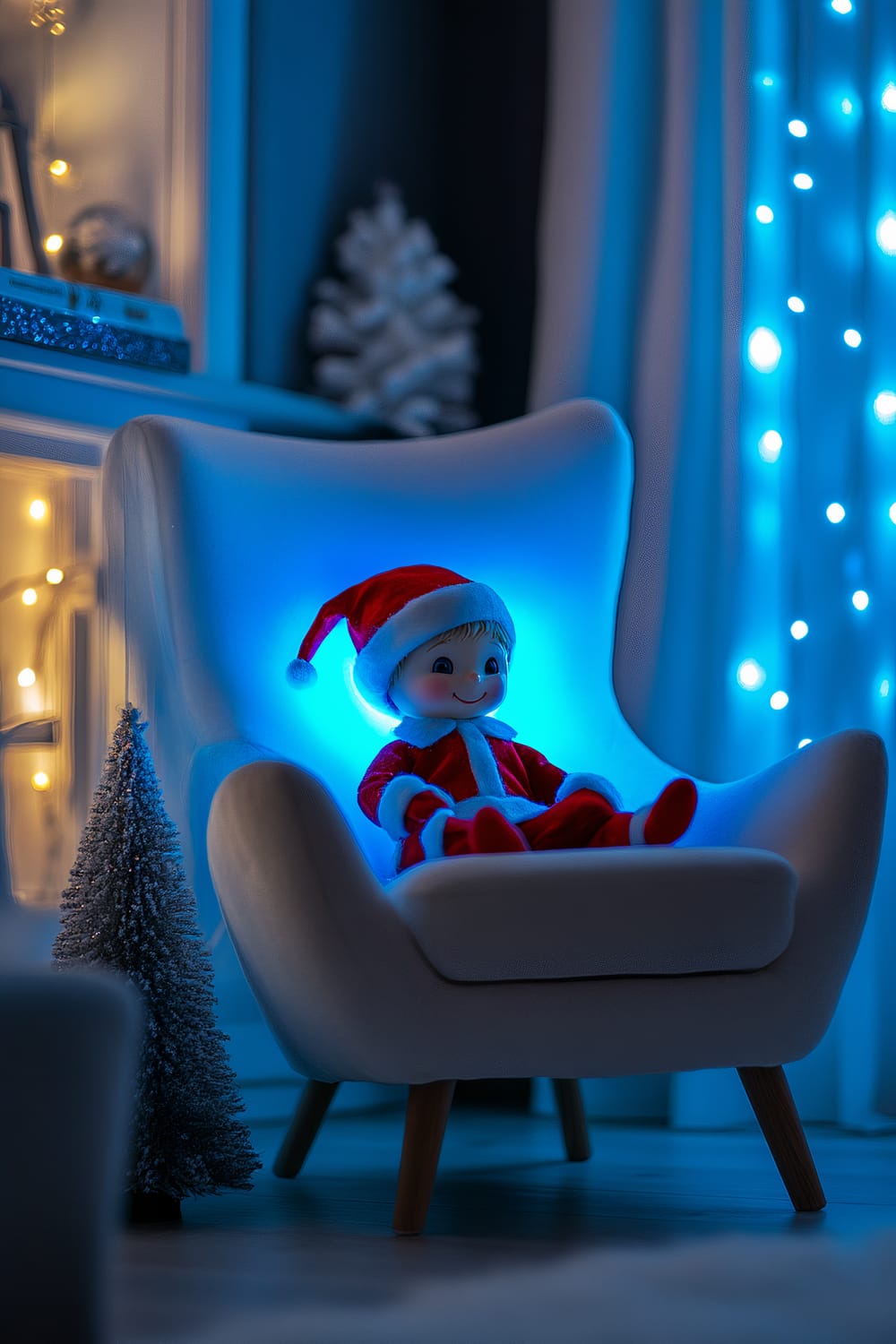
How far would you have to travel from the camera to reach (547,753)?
193 cm

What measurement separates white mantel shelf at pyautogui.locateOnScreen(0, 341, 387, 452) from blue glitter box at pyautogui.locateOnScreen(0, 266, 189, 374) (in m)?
0.02

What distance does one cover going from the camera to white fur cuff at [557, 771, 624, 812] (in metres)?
1.68

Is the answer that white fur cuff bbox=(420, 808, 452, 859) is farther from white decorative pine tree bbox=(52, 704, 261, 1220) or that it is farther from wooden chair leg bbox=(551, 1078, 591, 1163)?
wooden chair leg bbox=(551, 1078, 591, 1163)

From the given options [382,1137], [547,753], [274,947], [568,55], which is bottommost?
[382,1137]

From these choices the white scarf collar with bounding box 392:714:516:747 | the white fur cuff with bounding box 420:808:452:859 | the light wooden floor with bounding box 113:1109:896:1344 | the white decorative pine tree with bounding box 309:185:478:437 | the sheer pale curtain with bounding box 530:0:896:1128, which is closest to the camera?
the light wooden floor with bounding box 113:1109:896:1344

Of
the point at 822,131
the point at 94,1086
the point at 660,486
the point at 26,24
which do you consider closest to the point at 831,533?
the point at 660,486

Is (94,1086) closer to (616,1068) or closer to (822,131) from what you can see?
(616,1068)

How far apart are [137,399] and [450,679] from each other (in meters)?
0.72

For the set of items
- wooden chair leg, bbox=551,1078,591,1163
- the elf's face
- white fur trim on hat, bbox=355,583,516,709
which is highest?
white fur trim on hat, bbox=355,583,516,709

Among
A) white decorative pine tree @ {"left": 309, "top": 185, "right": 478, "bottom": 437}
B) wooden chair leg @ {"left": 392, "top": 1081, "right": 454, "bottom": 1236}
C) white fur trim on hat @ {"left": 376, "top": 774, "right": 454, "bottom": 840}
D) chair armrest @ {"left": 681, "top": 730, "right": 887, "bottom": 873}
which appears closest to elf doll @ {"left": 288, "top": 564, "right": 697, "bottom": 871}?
white fur trim on hat @ {"left": 376, "top": 774, "right": 454, "bottom": 840}

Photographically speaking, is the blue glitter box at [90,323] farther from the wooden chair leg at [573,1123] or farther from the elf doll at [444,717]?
the wooden chair leg at [573,1123]

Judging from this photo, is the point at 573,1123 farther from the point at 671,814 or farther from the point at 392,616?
the point at 392,616

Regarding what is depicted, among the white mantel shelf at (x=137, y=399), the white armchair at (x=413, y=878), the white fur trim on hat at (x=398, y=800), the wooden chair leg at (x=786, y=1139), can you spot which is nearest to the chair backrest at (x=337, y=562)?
the white armchair at (x=413, y=878)

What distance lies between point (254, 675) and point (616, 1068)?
0.68 meters
